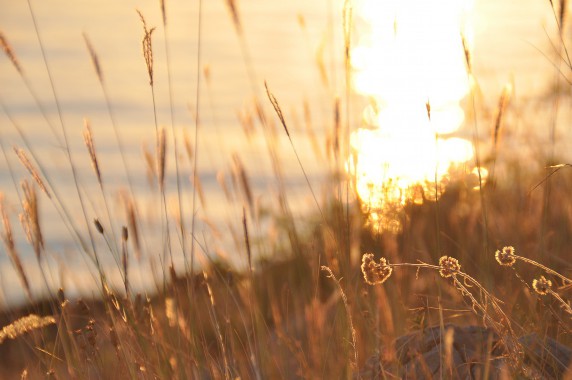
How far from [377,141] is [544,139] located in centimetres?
142

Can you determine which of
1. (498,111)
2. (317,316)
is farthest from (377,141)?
(317,316)

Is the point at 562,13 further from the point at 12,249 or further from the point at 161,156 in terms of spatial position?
the point at 12,249

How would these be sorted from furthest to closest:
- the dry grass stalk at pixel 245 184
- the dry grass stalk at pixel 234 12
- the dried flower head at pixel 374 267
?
the dry grass stalk at pixel 245 184 < the dry grass stalk at pixel 234 12 < the dried flower head at pixel 374 267

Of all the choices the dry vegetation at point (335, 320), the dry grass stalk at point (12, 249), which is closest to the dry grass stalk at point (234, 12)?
the dry vegetation at point (335, 320)

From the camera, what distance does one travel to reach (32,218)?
7.17 ft

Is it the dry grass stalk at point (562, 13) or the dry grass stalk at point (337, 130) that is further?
the dry grass stalk at point (337, 130)

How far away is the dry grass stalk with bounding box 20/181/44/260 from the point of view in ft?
7.15

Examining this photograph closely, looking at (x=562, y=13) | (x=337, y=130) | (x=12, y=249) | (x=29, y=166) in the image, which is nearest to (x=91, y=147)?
(x=29, y=166)

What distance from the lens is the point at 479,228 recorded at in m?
3.85

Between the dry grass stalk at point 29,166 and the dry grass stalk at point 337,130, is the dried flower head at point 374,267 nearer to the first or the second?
the dry grass stalk at point 337,130

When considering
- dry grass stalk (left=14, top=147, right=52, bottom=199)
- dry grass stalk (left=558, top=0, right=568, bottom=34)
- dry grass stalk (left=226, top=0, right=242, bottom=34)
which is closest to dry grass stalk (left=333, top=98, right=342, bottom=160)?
dry grass stalk (left=226, top=0, right=242, bottom=34)

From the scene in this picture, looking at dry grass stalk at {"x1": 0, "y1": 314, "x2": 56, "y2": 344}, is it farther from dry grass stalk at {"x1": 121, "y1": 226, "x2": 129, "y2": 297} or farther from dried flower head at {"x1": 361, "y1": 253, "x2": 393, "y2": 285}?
dried flower head at {"x1": 361, "y1": 253, "x2": 393, "y2": 285}

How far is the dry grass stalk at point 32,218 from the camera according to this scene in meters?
2.18

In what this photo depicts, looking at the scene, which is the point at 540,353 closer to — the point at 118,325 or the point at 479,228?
the point at 118,325
